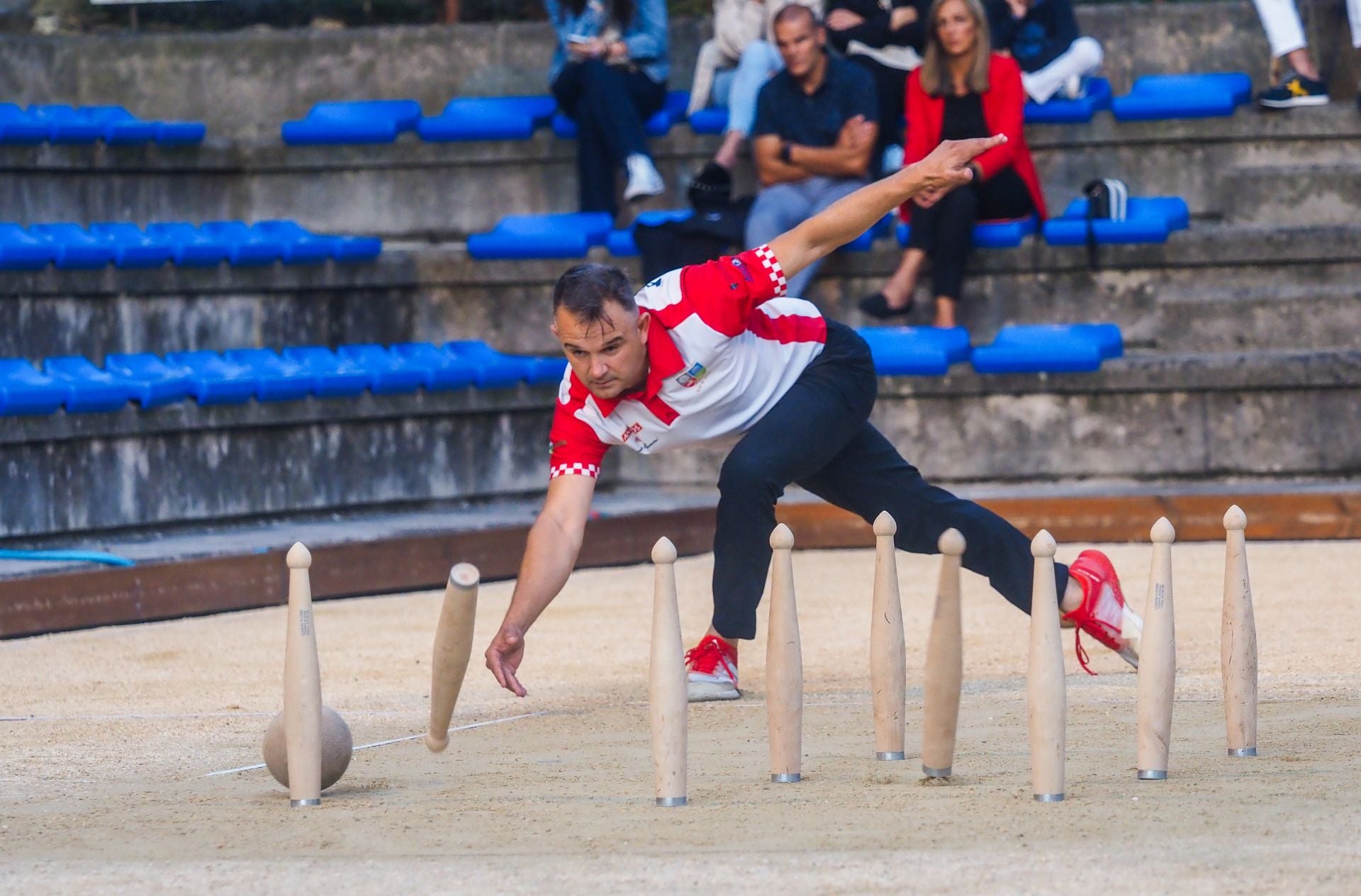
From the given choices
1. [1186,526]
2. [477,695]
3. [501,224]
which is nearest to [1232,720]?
[477,695]

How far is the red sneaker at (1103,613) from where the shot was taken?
6.00 meters

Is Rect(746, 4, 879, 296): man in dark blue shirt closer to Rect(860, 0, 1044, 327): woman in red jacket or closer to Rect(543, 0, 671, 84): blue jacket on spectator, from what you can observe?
Rect(860, 0, 1044, 327): woman in red jacket

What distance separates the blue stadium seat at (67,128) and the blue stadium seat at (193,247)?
2.03 feet

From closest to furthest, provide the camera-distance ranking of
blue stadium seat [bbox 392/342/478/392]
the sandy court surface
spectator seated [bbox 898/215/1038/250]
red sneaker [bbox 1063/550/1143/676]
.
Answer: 1. the sandy court surface
2. red sneaker [bbox 1063/550/1143/676]
3. blue stadium seat [bbox 392/342/478/392]
4. spectator seated [bbox 898/215/1038/250]

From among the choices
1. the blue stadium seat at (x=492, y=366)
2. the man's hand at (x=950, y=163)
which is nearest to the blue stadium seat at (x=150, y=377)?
the blue stadium seat at (x=492, y=366)

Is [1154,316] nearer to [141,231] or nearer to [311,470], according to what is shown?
[311,470]

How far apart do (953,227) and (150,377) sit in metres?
4.14

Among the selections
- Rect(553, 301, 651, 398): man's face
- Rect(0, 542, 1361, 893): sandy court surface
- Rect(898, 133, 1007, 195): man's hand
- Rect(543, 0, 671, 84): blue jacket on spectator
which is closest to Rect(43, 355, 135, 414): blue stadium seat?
Rect(0, 542, 1361, 893): sandy court surface

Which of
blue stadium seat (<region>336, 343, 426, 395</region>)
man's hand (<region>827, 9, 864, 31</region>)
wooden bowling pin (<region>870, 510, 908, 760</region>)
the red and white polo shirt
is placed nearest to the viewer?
wooden bowling pin (<region>870, 510, 908, 760</region>)

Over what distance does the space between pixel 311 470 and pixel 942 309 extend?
3.39m

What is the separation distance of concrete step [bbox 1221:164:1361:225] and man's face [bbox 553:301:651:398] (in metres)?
6.49

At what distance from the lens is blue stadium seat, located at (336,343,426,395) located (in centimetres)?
970

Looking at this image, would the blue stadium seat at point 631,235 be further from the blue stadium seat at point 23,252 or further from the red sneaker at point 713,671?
the red sneaker at point 713,671

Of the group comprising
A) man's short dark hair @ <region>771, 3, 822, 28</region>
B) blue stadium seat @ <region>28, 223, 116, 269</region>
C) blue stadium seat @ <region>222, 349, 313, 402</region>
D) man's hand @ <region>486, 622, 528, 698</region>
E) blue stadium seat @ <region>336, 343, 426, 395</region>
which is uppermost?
man's short dark hair @ <region>771, 3, 822, 28</region>
